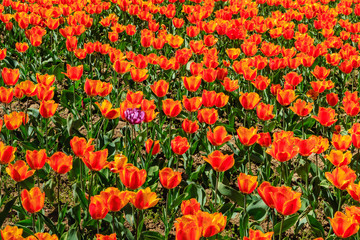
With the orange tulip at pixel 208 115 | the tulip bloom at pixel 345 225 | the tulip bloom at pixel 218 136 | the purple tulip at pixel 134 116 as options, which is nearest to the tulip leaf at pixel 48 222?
the purple tulip at pixel 134 116

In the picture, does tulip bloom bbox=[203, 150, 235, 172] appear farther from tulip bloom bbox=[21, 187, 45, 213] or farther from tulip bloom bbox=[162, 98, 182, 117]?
tulip bloom bbox=[21, 187, 45, 213]

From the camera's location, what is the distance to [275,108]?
4.77 m

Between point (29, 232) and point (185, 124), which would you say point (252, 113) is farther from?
point (29, 232)

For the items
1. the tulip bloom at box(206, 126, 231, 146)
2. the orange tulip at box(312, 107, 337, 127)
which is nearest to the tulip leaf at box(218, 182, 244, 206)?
the tulip bloom at box(206, 126, 231, 146)

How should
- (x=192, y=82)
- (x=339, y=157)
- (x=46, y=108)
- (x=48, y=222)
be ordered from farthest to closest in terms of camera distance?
(x=192, y=82), (x=46, y=108), (x=339, y=157), (x=48, y=222)

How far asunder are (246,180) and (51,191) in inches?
55.4

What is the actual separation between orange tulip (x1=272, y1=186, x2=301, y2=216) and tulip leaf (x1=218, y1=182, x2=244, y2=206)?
74cm

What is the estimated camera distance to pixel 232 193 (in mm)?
3074

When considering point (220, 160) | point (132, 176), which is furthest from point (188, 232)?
point (220, 160)

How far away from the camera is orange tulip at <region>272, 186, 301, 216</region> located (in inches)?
89.9

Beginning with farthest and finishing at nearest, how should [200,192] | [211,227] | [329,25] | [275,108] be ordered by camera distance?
[329,25], [275,108], [200,192], [211,227]

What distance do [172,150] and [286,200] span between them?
1.27m

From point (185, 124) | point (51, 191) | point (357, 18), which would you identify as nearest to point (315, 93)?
point (185, 124)

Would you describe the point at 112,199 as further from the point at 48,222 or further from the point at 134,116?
the point at 134,116
